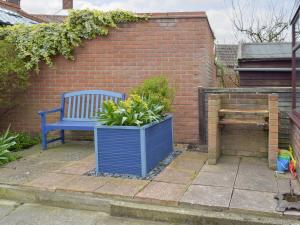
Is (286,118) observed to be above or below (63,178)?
above

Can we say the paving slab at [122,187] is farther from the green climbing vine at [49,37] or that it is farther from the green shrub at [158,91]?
the green climbing vine at [49,37]

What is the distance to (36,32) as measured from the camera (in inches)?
261

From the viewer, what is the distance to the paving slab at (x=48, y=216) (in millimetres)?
3487

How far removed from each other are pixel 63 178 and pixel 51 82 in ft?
9.74

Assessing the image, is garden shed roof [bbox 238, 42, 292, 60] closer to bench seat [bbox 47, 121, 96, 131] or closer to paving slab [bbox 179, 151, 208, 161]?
paving slab [bbox 179, 151, 208, 161]

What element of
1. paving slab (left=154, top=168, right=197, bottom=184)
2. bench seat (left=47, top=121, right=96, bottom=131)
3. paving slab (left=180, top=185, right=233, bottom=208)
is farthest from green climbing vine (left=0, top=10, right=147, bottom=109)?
paving slab (left=180, top=185, right=233, bottom=208)

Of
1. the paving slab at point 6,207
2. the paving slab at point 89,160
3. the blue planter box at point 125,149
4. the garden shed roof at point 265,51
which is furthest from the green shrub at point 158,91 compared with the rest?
the garden shed roof at point 265,51

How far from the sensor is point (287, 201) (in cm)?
346

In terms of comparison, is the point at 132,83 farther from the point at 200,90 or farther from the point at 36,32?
the point at 36,32

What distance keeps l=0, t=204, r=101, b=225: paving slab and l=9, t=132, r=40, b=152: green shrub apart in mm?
2464

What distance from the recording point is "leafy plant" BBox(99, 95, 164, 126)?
14.7 feet

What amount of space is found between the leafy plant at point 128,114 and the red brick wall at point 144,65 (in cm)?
148

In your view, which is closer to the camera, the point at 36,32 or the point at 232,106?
the point at 232,106

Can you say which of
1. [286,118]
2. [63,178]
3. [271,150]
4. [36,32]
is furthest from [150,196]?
[36,32]
